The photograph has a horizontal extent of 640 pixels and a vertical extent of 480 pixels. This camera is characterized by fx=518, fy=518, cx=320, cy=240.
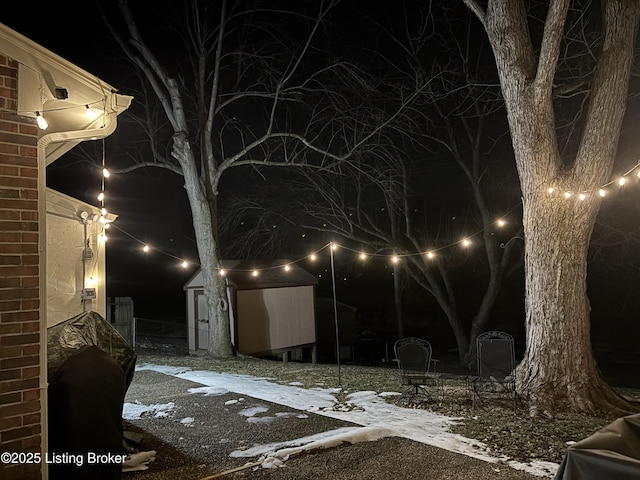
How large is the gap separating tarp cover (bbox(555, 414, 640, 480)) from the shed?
12.3 meters

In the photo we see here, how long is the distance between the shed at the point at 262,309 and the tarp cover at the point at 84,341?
9.13m

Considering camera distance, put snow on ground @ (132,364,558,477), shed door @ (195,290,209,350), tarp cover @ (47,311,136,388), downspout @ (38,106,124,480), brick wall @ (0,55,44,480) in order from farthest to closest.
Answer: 1. shed door @ (195,290,209,350)
2. snow on ground @ (132,364,558,477)
3. tarp cover @ (47,311,136,388)
4. downspout @ (38,106,124,480)
5. brick wall @ (0,55,44,480)

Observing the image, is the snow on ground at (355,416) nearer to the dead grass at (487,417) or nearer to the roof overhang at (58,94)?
the dead grass at (487,417)

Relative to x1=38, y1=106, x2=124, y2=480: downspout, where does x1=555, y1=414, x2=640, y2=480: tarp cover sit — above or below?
below

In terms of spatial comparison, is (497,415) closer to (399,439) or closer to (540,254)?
(399,439)

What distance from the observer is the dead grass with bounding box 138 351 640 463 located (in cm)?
495

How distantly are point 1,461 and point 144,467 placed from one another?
4.85 ft

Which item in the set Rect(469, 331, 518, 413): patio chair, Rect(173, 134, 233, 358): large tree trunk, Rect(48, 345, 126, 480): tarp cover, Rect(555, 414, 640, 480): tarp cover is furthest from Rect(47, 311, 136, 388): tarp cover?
Rect(173, 134, 233, 358): large tree trunk

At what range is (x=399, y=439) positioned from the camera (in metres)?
5.16

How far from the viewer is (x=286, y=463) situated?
4582 mm

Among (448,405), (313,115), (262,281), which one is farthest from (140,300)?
(448,405)

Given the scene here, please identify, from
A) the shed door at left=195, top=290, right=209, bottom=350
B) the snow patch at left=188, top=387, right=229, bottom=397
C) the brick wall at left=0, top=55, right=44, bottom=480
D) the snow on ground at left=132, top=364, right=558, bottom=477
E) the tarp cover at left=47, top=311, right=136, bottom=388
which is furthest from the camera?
the shed door at left=195, top=290, right=209, bottom=350

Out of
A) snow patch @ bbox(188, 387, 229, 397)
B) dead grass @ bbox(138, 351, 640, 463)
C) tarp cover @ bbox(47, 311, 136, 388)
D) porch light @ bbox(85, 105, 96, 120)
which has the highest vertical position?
porch light @ bbox(85, 105, 96, 120)

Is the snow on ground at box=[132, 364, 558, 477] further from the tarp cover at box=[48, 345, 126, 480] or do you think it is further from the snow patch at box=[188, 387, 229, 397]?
the tarp cover at box=[48, 345, 126, 480]
